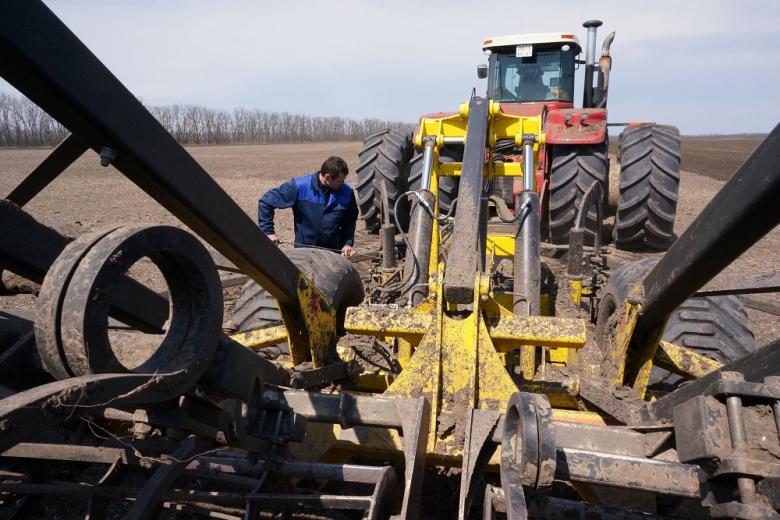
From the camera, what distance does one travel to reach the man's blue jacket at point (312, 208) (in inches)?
186

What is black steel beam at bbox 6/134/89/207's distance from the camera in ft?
5.53

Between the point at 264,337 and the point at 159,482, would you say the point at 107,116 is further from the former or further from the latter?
the point at 264,337

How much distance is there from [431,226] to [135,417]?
1.83m

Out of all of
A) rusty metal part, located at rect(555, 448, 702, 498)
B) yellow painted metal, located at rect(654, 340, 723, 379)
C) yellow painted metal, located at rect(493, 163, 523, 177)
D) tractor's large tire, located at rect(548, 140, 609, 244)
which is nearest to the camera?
rusty metal part, located at rect(555, 448, 702, 498)

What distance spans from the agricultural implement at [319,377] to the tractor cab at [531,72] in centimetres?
475

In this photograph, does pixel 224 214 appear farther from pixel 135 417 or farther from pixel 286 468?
pixel 286 468

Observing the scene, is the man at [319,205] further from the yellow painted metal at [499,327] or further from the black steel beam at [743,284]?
the black steel beam at [743,284]

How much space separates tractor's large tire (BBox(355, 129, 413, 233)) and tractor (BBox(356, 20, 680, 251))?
0.01 meters

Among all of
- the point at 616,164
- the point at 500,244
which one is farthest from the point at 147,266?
the point at 616,164

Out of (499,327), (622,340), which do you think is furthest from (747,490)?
(622,340)

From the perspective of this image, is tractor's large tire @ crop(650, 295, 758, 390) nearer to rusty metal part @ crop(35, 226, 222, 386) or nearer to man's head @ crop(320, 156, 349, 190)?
rusty metal part @ crop(35, 226, 222, 386)

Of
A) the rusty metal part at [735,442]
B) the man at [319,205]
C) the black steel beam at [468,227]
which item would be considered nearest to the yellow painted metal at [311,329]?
the black steel beam at [468,227]

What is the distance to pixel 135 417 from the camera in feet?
5.47

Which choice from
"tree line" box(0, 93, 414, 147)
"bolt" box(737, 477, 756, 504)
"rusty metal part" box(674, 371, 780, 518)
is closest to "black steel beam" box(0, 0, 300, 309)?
"rusty metal part" box(674, 371, 780, 518)
